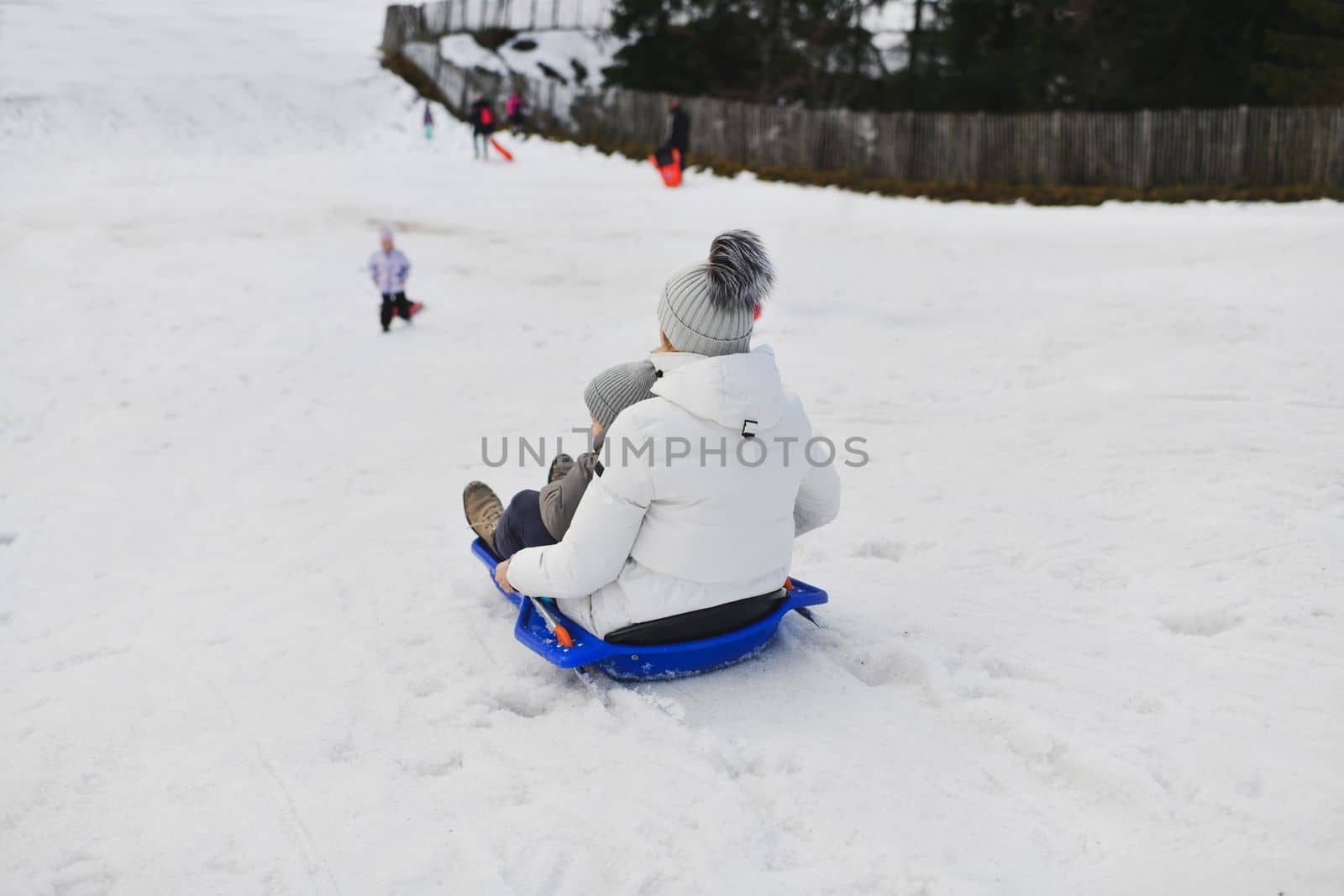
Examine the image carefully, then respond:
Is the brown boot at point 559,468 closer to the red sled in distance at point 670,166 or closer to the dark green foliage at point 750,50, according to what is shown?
the red sled in distance at point 670,166

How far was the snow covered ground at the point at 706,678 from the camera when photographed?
269cm

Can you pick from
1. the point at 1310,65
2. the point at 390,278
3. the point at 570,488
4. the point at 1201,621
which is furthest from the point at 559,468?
the point at 1310,65

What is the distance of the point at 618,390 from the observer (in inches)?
129

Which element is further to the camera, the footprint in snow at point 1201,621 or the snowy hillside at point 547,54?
the snowy hillside at point 547,54

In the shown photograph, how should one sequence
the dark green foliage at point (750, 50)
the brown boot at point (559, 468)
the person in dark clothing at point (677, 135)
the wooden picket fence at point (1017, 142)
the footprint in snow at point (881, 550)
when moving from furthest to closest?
the dark green foliage at point (750, 50), the person in dark clothing at point (677, 135), the wooden picket fence at point (1017, 142), the footprint in snow at point (881, 550), the brown boot at point (559, 468)

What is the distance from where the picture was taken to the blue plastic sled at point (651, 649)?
3275mm

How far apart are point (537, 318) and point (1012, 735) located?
7606 mm

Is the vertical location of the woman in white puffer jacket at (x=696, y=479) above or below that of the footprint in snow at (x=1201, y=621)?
above

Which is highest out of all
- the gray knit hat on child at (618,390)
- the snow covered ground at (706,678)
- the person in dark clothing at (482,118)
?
the person in dark clothing at (482,118)

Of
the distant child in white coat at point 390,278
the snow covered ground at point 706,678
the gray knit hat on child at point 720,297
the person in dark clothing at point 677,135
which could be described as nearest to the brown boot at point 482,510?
the snow covered ground at point 706,678

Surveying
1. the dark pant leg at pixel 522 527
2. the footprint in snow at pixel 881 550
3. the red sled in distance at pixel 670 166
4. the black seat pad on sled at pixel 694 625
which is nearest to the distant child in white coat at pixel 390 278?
the footprint in snow at pixel 881 550

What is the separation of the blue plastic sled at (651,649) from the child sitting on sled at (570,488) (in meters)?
0.24

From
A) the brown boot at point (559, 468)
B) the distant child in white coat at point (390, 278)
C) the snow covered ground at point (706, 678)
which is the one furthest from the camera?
the distant child in white coat at point (390, 278)

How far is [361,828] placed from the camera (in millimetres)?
2779
